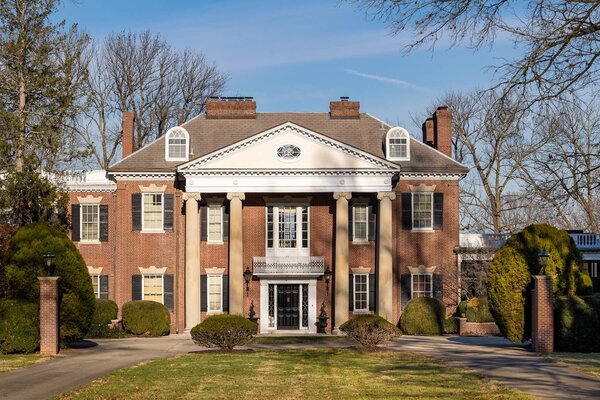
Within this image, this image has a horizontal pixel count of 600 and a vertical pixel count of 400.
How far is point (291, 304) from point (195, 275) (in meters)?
4.98

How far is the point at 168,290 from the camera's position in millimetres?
42750

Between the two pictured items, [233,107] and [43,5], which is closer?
[43,5]

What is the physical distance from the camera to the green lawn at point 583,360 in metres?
22.1

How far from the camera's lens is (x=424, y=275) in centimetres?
4359

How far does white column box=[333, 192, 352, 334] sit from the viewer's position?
135ft

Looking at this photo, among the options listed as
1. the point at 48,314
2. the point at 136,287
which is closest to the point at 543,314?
the point at 48,314

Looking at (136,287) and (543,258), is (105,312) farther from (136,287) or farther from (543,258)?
(543,258)

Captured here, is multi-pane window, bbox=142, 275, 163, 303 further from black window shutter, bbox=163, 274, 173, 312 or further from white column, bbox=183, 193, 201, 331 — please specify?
white column, bbox=183, 193, 201, 331

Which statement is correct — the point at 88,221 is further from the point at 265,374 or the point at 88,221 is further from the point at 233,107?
the point at 265,374

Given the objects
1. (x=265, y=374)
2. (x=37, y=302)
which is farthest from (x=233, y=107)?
(x=265, y=374)

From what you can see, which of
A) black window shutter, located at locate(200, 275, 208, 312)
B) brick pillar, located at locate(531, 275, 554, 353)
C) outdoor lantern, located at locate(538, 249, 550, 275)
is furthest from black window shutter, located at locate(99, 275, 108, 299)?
outdoor lantern, located at locate(538, 249, 550, 275)

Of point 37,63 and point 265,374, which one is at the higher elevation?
point 37,63

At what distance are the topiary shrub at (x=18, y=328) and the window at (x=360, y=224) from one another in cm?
1866

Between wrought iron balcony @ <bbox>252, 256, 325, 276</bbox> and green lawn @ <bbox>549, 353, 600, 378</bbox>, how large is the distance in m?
16.9
